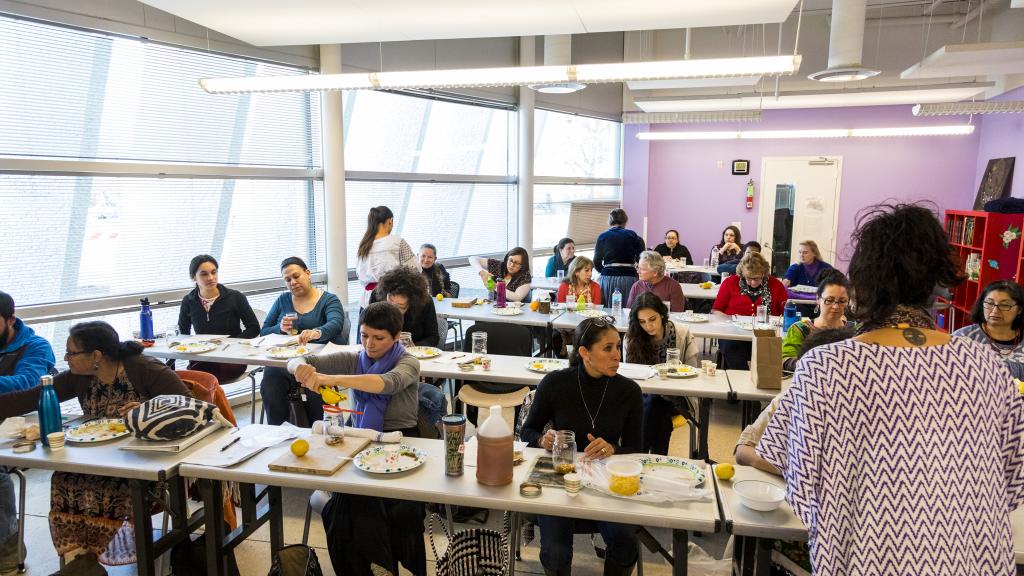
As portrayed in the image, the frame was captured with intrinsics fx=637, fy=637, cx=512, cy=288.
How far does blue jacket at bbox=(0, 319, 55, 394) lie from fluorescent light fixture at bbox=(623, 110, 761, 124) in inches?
284

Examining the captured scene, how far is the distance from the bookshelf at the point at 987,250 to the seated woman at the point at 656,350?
3.84 m

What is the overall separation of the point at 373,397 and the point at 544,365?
132 centimetres

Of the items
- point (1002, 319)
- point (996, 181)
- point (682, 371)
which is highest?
point (996, 181)

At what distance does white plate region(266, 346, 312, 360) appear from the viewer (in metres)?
4.30

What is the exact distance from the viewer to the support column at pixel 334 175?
619 centimetres

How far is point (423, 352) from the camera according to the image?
4.48 meters

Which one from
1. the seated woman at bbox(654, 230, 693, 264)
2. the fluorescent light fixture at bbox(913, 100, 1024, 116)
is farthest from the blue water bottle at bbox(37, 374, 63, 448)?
the fluorescent light fixture at bbox(913, 100, 1024, 116)

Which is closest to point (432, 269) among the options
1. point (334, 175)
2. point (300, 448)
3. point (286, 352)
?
point (334, 175)

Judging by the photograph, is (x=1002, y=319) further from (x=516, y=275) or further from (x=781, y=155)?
(x=781, y=155)

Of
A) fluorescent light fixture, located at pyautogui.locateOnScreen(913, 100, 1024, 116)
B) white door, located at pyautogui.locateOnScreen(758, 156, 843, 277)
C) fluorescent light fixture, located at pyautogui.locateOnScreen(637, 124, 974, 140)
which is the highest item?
fluorescent light fixture, located at pyautogui.locateOnScreen(913, 100, 1024, 116)

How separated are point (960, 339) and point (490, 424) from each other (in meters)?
1.52

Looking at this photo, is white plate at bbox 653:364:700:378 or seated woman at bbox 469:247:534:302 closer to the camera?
white plate at bbox 653:364:700:378

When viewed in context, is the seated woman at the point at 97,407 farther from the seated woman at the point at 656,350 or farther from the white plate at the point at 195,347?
the seated woman at the point at 656,350

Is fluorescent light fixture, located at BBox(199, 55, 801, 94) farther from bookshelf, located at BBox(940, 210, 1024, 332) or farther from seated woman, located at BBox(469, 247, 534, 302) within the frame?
bookshelf, located at BBox(940, 210, 1024, 332)
